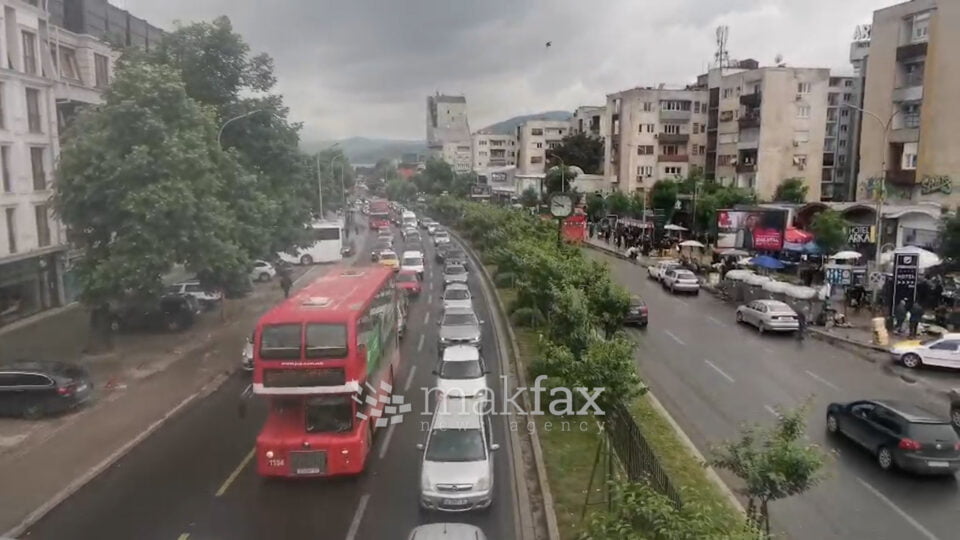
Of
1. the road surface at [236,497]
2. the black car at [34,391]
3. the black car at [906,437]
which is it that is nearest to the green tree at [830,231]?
the black car at [906,437]

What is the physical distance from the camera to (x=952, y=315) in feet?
90.8

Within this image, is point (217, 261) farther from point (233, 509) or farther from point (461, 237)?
point (461, 237)

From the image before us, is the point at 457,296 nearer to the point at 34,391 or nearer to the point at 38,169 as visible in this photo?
the point at 34,391

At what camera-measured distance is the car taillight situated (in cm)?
1405

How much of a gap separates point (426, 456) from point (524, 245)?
61.8ft

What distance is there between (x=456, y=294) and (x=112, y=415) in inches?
579

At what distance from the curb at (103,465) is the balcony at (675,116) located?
6079 cm

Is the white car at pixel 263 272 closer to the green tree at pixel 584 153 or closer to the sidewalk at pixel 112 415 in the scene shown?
the sidewalk at pixel 112 415

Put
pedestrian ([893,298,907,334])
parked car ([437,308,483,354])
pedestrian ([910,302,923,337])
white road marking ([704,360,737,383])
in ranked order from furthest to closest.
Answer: pedestrian ([893,298,907,334]) < pedestrian ([910,302,923,337]) < parked car ([437,308,483,354]) < white road marking ([704,360,737,383])

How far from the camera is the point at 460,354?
19547 mm

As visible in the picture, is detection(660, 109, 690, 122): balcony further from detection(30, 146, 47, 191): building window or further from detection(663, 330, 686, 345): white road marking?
detection(30, 146, 47, 191): building window

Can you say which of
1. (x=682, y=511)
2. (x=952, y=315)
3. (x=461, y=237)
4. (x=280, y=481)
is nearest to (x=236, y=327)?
(x=280, y=481)

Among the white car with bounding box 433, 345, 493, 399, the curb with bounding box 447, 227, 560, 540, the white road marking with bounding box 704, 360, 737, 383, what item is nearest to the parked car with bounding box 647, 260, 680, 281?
the white road marking with bounding box 704, 360, 737, 383

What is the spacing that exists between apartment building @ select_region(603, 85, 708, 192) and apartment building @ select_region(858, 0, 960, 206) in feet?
100
